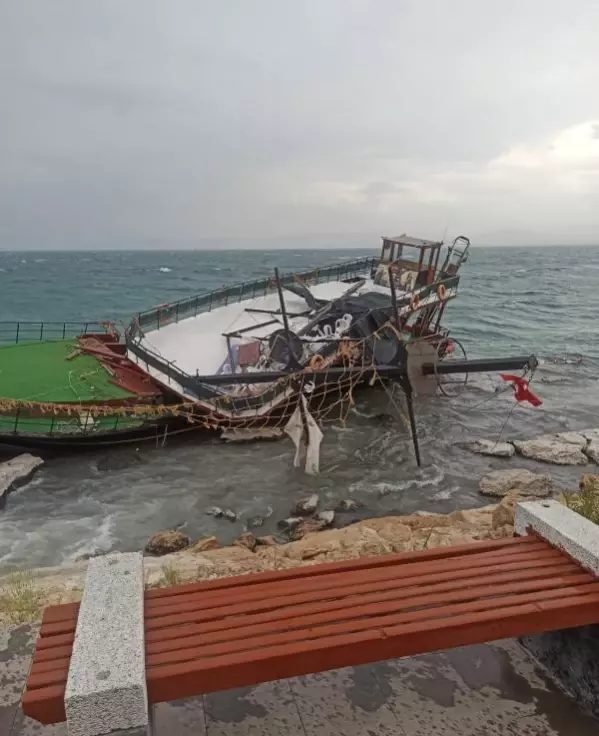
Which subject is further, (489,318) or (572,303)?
(572,303)

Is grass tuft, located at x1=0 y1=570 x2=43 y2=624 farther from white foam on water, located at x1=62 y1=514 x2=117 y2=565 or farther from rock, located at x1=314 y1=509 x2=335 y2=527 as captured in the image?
rock, located at x1=314 y1=509 x2=335 y2=527

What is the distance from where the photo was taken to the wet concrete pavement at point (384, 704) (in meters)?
4.20

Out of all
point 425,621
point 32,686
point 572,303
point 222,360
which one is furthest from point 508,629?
point 572,303

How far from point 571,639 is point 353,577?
6.15 ft

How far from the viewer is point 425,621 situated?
3900mm

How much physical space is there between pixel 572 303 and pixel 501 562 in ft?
206

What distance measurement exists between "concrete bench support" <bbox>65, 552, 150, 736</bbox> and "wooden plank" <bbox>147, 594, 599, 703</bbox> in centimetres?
15

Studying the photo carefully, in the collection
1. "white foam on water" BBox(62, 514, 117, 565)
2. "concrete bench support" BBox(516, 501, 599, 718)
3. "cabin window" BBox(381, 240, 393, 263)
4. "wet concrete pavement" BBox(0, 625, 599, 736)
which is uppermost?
"cabin window" BBox(381, 240, 393, 263)

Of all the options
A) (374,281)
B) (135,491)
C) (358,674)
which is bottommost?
(135,491)

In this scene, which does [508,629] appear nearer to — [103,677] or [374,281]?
[103,677]

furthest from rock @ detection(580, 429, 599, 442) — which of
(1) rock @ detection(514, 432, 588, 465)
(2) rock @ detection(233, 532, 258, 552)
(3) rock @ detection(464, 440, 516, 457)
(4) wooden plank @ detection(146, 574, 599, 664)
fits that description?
(4) wooden plank @ detection(146, 574, 599, 664)

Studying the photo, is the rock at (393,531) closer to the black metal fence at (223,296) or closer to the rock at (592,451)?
the rock at (592,451)

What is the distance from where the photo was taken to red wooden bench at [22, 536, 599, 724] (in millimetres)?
3477

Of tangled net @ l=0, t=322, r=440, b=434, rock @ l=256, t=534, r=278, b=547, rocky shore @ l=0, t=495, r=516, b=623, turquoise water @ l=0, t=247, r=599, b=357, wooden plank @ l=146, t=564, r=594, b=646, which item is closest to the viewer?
wooden plank @ l=146, t=564, r=594, b=646
